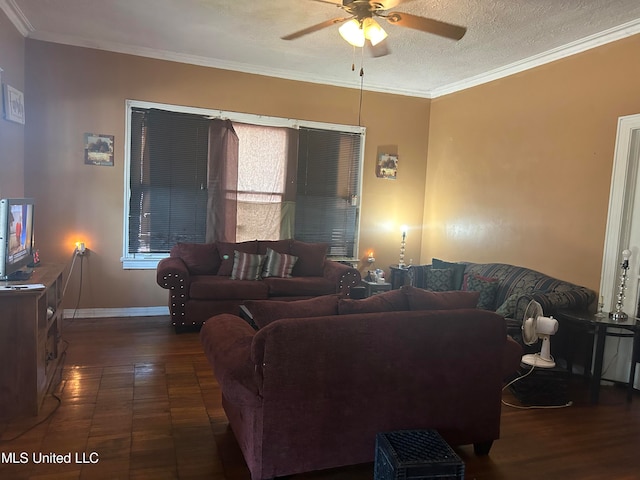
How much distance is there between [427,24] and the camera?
2955mm

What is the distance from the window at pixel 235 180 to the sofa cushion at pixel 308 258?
1.16 feet

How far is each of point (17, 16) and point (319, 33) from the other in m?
2.72

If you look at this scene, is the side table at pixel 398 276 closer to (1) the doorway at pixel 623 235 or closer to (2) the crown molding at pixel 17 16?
(1) the doorway at pixel 623 235

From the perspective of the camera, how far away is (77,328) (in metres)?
4.71

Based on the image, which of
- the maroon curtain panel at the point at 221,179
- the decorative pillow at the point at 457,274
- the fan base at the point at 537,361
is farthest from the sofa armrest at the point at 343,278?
the fan base at the point at 537,361

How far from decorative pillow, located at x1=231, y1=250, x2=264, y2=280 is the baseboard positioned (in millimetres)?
1058

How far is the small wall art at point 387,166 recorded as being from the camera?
628 cm

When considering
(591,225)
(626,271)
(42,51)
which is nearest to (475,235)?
(591,225)

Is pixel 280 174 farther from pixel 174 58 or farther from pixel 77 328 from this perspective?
pixel 77 328

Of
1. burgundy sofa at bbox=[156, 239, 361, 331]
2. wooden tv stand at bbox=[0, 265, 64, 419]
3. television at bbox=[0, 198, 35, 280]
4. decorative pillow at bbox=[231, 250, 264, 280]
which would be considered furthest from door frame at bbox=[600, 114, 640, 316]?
television at bbox=[0, 198, 35, 280]

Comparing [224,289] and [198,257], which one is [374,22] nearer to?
[224,289]

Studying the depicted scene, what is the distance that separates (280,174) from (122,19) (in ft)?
7.89

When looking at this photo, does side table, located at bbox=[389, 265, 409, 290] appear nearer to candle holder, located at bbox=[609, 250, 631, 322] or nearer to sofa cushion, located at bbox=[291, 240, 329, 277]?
sofa cushion, located at bbox=[291, 240, 329, 277]

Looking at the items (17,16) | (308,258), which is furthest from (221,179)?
(17,16)
